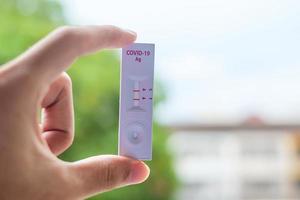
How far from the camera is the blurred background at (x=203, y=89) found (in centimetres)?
329

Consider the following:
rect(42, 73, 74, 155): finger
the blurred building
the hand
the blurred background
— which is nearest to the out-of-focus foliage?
the blurred background

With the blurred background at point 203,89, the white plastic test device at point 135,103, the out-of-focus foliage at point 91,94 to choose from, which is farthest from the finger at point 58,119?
the out-of-focus foliage at point 91,94

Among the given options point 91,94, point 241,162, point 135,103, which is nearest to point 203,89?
point 241,162

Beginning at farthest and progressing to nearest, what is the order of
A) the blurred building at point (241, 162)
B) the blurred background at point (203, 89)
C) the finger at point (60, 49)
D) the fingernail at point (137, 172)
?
the blurred building at point (241, 162) < the blurred background at point (203, 89) < the fingernail at point (137, 172) < the finger at point (60, 49)

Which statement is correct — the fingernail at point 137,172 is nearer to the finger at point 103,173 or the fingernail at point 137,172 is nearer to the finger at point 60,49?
the finger at point 103,173

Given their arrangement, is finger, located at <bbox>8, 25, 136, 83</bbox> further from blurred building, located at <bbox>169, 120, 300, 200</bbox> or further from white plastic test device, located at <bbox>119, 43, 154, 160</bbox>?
blurred building, located at <bbox>169, 120, 300, 200</bbox>

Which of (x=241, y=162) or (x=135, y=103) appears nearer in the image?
(x=135, y=103)

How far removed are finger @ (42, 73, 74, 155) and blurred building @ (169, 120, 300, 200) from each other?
429 cm

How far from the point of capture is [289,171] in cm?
538

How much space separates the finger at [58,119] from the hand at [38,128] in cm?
8

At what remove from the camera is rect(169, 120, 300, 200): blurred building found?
520 cm

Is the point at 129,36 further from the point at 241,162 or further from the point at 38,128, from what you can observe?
the point at 241,162

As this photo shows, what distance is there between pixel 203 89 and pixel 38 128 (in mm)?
4101

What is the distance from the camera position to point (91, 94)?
11.3 feet
